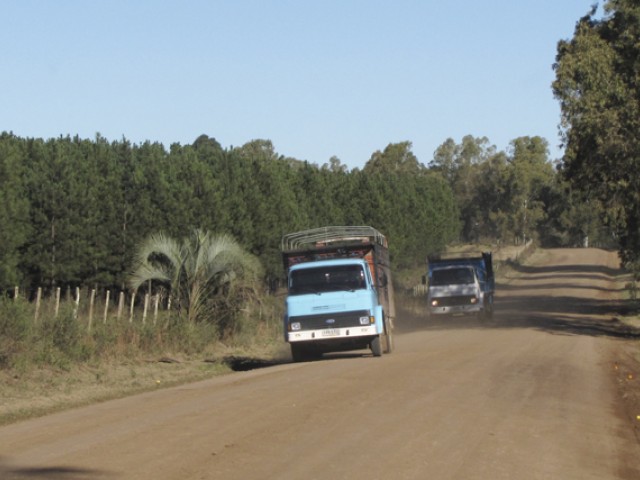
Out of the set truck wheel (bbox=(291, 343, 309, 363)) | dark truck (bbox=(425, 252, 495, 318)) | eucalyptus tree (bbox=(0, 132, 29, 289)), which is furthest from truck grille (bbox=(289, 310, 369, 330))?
dark truck (bbox=(425, 252, 495, 318))

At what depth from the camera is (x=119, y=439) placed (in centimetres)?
1102

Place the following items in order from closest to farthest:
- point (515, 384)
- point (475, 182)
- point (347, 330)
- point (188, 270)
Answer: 1. point (515, 384)
2. point (347, 330)
3. point (188, 270)
4. point (475, 182)

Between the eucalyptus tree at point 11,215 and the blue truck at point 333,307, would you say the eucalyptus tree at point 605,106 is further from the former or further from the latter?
the eucalyptus tree at point 11,215

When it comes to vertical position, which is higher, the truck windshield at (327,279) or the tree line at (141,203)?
the tree line at (141,203)

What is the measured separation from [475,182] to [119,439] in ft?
372

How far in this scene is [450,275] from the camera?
37625 millimetres

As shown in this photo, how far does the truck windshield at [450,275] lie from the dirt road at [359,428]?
15.7 meters

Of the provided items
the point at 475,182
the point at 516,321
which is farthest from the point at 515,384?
the point at 475,182

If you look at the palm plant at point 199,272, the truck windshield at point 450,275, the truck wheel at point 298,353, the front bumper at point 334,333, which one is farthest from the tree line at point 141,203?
the front bumper at point 334,333

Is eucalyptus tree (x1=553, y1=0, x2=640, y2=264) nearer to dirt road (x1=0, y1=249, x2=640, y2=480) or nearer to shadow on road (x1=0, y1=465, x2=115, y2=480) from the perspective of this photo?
dirt road (x1=0, y1=249, x2=640, y2=480)

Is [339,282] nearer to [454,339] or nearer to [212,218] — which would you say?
[454,339]

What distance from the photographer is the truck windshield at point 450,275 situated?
37469mm

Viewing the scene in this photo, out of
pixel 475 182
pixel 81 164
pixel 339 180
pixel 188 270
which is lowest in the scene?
pixel 188 270

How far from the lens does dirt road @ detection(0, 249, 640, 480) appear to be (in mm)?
9227
